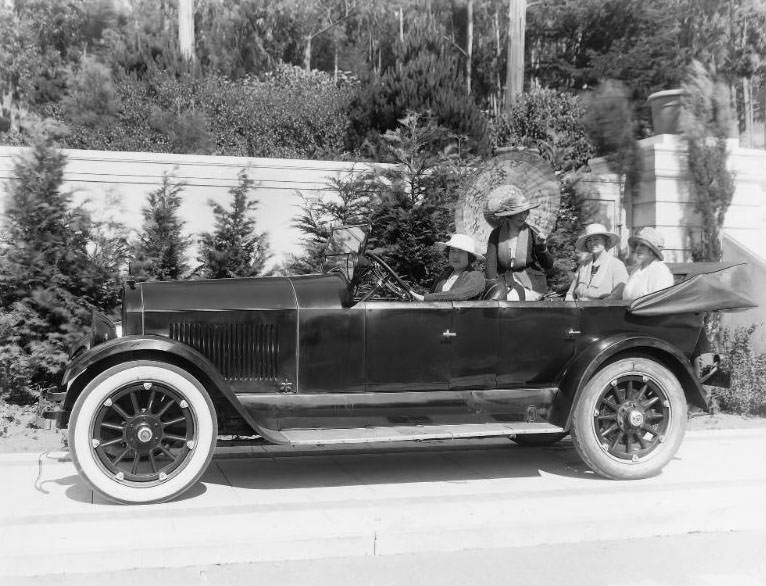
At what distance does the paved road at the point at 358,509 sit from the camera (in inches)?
167

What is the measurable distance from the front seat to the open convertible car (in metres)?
0.18

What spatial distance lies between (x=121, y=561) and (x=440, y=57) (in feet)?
56.9

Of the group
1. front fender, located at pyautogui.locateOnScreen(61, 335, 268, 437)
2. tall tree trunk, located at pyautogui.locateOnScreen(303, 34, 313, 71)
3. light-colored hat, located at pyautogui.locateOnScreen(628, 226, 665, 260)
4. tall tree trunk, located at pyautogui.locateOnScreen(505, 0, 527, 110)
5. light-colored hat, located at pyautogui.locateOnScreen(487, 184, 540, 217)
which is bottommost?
front fender, located at pyautogui.locateOnScreen(61, 335, 268, 437)

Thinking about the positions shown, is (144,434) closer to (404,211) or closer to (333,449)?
(333,449)

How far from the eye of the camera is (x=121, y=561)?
160 inches

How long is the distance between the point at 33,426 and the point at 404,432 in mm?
3148

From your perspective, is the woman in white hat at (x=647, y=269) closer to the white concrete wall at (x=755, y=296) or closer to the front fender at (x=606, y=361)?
the front fender at (x=606, y=361)

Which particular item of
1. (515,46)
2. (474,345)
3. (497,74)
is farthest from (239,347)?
(497,74)

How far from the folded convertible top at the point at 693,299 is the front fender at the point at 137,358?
2.72m

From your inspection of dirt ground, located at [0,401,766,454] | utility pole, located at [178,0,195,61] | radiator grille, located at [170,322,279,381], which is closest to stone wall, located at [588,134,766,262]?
dirt ground, located at [0,401,766,454]

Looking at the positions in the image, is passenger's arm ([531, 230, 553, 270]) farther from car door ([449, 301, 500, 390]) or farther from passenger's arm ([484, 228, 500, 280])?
car door ([449, 301, 500, 390])

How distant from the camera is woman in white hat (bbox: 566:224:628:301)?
6.46m

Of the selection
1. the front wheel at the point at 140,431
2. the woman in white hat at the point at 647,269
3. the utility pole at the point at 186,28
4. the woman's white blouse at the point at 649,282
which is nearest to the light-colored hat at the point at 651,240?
the woman in white hat at the point at 647,269

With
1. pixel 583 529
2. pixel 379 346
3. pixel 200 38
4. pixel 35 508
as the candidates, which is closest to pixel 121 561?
pixel 35 508
